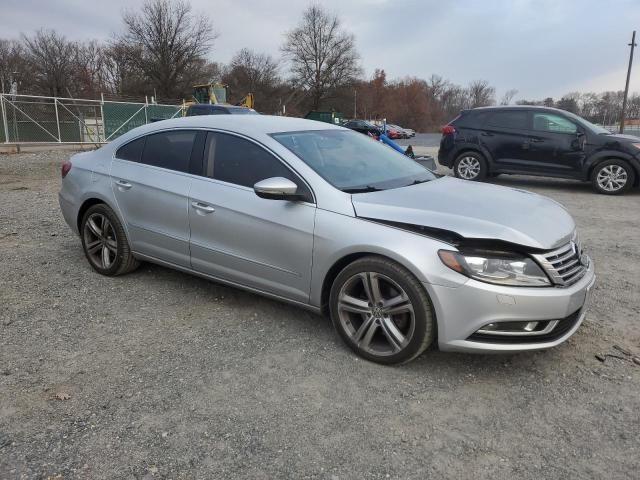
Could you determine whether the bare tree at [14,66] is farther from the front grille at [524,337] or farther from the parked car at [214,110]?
the front grille at [524,337]

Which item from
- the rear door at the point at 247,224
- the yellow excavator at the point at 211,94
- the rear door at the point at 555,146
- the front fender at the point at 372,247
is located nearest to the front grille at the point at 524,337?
the front fender at the point at 372,247

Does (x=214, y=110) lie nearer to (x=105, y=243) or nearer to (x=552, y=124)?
(x=552, y=124)

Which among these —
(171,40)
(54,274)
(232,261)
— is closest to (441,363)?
(232,261)

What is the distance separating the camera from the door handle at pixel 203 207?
3.86 metres

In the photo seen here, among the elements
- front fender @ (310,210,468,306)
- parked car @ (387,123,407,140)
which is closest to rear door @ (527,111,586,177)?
front fender @ (310,210,468,306)

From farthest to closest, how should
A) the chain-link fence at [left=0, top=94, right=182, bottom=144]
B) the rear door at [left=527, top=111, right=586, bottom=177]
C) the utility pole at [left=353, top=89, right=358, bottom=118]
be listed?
the utility pole at [left=353, top=89, right=358, bottom=118]
the chain-link fence at [left=0, top=94, right=182, bottom=144]
the rear door at [left=527, top=111, right=586, bottom=177]

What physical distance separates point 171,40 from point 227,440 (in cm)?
5594

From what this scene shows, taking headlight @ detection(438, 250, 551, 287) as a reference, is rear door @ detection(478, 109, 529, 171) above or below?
above

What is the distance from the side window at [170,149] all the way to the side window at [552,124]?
8077 millimetres

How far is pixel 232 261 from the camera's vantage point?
150 inches

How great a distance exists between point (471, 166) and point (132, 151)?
814 cm

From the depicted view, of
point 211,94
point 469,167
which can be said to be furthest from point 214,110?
point 211,94

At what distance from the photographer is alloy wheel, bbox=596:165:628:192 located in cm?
962

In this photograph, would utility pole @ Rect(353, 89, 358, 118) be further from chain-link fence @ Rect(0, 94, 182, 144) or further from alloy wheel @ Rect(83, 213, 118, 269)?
alloy wheel @ Rect(83, 213, 118, 269)
